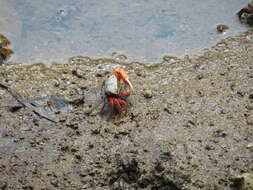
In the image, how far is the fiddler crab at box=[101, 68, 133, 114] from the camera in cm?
396

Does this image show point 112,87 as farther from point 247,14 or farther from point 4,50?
point 247,14

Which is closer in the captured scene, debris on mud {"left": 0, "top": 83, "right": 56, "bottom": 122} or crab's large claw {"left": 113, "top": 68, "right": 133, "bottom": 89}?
debris on mud {"left": 0, "top": 83, "right": 56, "bottom": 122}

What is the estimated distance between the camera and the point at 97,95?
13.8 ft

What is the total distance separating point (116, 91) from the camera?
404 cm

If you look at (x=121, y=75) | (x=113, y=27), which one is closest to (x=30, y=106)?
(x=121, y=75)

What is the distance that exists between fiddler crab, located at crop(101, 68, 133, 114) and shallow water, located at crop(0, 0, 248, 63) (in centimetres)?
70

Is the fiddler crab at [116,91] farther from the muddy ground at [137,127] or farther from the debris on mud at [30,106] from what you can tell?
the debris on mud at [30,106]

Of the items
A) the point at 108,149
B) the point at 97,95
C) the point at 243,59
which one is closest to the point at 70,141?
the point at 108,149

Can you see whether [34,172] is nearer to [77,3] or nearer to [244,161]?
[244,161]

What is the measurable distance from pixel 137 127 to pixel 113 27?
2183 mm

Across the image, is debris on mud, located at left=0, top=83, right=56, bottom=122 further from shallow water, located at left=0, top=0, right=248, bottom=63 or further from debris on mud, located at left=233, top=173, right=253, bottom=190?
debris on mud, located at left=233, top=173, right=253, bottom=190

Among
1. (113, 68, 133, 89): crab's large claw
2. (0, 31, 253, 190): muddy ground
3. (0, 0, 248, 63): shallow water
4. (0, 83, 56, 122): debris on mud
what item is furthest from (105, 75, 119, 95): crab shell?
(0, 0, 248, 63): shallow water

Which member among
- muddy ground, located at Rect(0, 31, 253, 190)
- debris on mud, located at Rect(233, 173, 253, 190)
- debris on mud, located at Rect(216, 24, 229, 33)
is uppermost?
debris on mud, located at Rect(216, 24, 229, 33)

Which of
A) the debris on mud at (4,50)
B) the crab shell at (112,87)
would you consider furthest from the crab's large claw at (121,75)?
the debris on mud at (4,50)
